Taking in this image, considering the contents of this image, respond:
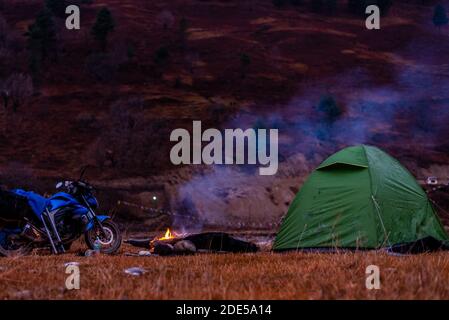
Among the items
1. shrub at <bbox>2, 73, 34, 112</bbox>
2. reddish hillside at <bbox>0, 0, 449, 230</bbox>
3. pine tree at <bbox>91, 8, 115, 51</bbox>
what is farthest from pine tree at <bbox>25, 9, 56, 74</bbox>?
shrub at <bbox>2, 73, 34, 112</bbox>

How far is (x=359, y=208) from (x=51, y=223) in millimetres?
5159

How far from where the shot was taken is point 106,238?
10656 millimetres

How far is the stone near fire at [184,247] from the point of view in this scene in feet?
30.8

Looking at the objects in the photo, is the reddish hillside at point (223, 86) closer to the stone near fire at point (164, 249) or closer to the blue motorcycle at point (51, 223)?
the blue motorcycle at point (51, 223)

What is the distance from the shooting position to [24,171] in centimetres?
2689

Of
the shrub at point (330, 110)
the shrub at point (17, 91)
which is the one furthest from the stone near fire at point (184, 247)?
the shrub at point (17, 91)

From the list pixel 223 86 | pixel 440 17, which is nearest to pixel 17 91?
pixel 223 86

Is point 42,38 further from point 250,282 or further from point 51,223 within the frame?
point 250,282

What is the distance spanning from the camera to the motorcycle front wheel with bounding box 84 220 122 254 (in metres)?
10.4

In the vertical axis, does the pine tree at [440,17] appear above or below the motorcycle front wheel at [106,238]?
above

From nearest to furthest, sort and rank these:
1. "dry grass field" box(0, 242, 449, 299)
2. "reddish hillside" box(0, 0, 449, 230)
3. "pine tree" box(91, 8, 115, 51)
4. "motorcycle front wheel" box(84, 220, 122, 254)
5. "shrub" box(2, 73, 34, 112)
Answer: "dry grass field" box(0, 242, 449, 299) → "motorcycle front wheel" box(84, 220, 122, 254) → "reddish hillside" box(0, 0, 449, 230) → "shrub" box(2, 73, 34, 112) → "pine tree" box(91, 8, 115, 51)

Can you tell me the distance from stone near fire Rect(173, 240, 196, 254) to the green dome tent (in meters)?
1.79

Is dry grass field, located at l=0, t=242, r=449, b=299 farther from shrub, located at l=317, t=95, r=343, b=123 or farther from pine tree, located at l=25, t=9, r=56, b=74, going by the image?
pine tree, located at l=25, t=9, r=56, b=74

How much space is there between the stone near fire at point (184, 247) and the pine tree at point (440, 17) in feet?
176
